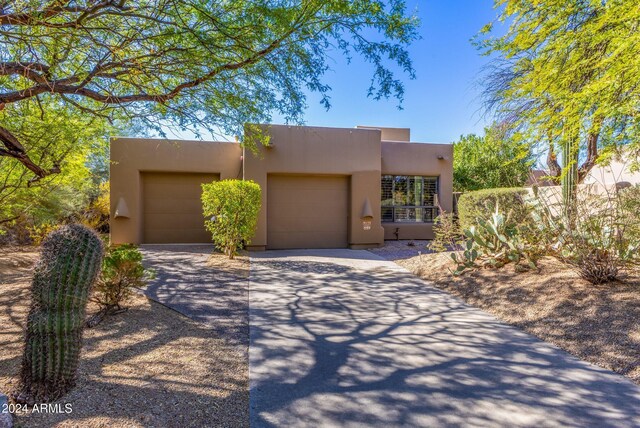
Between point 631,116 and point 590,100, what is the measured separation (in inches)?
46.7

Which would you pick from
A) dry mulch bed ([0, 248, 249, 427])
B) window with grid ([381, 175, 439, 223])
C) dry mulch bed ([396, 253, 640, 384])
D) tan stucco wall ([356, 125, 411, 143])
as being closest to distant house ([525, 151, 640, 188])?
dry mulch bed ([396, 253, 640, 384])

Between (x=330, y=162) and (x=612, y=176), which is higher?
(x=330, y=162)

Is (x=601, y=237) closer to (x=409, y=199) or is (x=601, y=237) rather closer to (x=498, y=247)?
(x=498, y=247)

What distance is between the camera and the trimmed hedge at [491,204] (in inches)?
285

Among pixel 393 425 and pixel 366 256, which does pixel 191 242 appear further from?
pixel 393 425

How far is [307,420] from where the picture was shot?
8.80ft

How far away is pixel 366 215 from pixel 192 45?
8.37m

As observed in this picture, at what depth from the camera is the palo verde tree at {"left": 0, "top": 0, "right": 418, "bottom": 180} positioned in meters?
4.32

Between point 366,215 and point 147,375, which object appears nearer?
point 147,375

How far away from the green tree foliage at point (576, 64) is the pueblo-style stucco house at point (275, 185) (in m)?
5.96

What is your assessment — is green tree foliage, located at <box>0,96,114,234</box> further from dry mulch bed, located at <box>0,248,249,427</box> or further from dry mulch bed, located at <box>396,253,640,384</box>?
dry mulch bed, located at <box>396,253,640,384</box>

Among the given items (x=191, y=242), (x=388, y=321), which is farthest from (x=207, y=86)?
(x=191, y=242)

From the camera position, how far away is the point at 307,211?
1232 cm

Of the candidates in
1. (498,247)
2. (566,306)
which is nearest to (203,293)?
(566,306)
